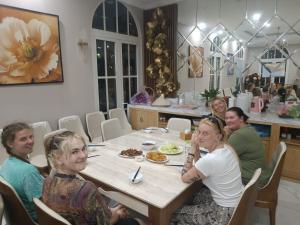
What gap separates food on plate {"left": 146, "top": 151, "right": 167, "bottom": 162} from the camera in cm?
186

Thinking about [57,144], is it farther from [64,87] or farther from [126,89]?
[126,89]

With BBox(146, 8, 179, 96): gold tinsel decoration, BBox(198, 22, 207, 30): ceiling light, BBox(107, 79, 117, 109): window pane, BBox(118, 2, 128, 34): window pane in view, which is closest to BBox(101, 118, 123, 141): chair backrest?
BBox(107, 79, 117, 109): window pane

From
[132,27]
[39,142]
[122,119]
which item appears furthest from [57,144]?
[132,27]

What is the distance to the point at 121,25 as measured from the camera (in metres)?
4.13

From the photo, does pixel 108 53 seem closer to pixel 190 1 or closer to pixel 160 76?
pixel 160 76

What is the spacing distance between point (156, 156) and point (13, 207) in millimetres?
1044

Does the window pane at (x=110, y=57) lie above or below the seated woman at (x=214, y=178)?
above

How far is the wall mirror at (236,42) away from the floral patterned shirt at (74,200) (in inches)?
126

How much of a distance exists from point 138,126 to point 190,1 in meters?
2.41

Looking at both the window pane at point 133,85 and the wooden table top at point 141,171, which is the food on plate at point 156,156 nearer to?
the wooden table top at point 141,171

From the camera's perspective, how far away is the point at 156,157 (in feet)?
6.18

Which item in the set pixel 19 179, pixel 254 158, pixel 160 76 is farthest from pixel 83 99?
pixel 254 158

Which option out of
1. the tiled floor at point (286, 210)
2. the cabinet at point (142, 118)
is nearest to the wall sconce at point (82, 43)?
the cabinet at point (142, 118)

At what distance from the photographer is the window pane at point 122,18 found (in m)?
4.07
